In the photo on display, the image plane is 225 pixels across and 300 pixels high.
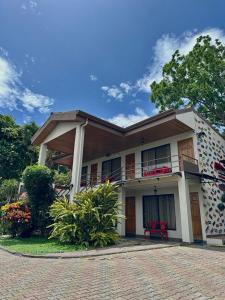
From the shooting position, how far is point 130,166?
16344 mm

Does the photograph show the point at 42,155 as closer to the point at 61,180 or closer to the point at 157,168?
the point at 61,180

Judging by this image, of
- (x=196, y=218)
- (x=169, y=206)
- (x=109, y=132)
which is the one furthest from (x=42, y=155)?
(x=196, y=218)

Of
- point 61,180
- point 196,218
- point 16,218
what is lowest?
point 16,218

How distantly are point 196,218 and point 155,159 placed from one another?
15.0 feet

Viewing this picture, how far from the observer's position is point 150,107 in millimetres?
27875

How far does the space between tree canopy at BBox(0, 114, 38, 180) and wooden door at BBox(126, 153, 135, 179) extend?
13.5 metres

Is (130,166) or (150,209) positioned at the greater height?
(130,166)

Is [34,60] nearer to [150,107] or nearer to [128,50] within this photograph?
[128,50]

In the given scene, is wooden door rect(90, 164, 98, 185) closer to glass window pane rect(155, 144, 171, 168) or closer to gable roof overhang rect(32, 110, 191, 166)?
gable roof overhang rect(32, 110, 191, 166)

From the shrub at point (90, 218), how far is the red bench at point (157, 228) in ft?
12.3

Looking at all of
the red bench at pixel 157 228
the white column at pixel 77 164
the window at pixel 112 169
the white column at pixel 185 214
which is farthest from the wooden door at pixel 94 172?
the white column at pixel 185 214

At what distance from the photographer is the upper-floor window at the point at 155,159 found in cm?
1414

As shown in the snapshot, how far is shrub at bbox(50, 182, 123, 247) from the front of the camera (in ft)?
31.2

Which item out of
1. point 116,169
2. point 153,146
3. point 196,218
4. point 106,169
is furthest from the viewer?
point 106,169
